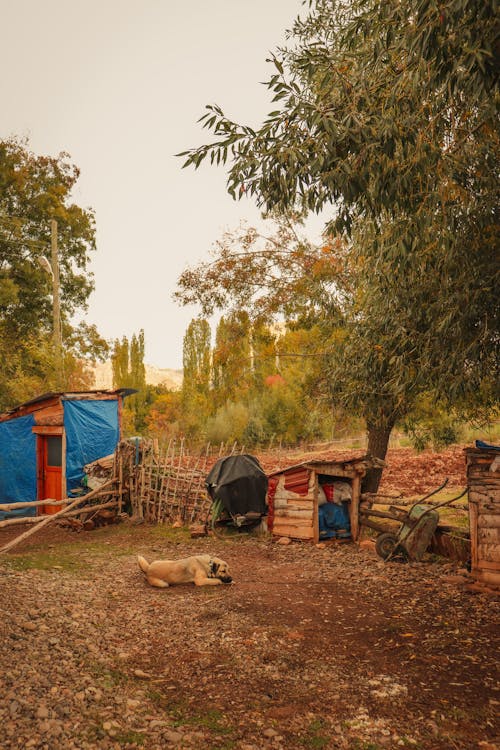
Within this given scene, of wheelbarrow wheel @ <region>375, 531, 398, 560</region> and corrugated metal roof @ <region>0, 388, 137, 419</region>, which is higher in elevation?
corrugated metal roof @ <region>0, 388, 137, 419</region>

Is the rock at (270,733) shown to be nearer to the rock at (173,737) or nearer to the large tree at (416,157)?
the rock at (173,737)

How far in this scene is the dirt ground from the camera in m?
4.12

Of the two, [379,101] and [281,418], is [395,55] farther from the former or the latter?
[281,418]

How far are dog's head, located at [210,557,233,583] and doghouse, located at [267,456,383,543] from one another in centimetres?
273

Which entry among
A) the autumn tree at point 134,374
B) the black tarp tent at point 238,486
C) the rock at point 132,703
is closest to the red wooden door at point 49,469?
the black tarp tent at point 238,486

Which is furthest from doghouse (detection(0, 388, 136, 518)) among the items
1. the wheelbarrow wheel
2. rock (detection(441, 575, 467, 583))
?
rock (detection(441, 575, 467, 583))

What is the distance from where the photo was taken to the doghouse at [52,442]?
47.4ft

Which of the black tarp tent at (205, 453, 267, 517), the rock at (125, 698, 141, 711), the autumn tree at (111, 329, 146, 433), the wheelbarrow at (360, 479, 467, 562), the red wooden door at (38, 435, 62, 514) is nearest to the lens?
the rock at (125, 698, 141, 711)

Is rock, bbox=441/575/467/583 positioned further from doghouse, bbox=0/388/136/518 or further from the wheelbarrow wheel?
doghouse, bbox=0/388/136/518

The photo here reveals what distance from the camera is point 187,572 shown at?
8156 mm

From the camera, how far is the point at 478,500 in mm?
7598

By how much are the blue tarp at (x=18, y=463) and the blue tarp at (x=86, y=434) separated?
1.16m

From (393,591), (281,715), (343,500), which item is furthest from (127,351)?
(281,715)

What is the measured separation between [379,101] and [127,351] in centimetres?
3928
